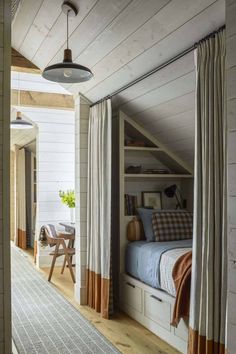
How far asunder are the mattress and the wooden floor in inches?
16.8

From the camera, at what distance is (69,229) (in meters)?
5.48

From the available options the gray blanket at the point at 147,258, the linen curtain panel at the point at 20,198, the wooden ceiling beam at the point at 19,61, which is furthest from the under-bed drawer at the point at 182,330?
the linen curtain panel at the point at 20,198

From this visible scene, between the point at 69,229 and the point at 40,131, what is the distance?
6.07 ft

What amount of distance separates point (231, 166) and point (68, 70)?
142cm

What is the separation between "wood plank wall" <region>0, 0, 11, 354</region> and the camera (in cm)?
172

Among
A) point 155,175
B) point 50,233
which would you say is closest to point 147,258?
point 155,175

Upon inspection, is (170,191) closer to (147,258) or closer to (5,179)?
(147,258)

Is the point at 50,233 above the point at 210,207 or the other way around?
the other way around

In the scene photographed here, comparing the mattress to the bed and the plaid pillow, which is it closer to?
the bed

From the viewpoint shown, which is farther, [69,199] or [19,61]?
[69,199]

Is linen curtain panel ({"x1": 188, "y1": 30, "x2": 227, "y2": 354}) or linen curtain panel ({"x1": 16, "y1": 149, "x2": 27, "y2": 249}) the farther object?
linen curtain panel ({"x1": 16, "y1": 149, "x2": 27, "y2": 249})

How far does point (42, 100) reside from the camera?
5832 millimetres

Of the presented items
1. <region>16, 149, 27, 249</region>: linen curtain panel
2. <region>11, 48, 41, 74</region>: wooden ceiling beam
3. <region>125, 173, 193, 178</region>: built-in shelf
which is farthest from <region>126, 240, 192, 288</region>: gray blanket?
<region>16, 149, 27, 249</region>: linen curtain panel

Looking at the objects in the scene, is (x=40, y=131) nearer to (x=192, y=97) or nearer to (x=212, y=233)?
(x=192, y=97)
